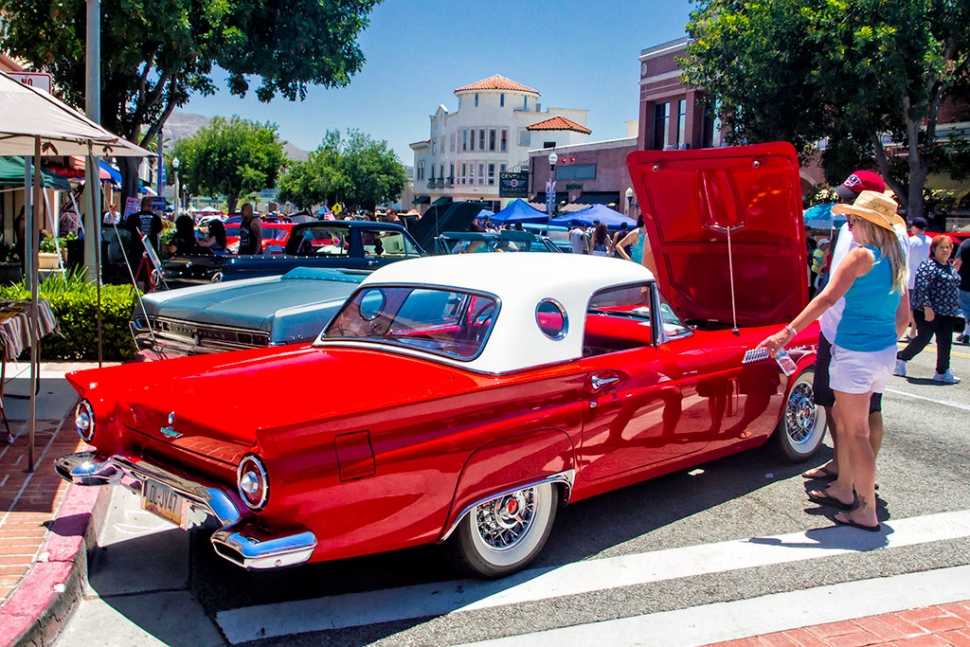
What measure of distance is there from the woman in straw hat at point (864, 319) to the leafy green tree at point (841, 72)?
638 inches

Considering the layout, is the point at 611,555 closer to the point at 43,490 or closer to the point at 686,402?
the point at 686,402

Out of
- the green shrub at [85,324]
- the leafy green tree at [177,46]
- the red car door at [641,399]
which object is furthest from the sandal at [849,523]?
the leafy green tree at [177,46]

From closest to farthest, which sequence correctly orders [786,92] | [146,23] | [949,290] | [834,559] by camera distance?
[834,559]
[949,290]
[146,23]
[786,92]

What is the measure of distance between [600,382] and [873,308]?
5.43 feet

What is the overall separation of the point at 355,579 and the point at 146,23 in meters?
14.0

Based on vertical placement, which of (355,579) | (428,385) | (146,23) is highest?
(146,23)

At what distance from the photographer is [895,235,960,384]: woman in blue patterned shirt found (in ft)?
30.9

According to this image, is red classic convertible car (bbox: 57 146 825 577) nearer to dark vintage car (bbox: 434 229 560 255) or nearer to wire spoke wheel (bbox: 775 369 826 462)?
wire spoke wheel (bbox: 775 369 826 462)

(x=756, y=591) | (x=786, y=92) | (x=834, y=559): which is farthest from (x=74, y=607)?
(x=786, y=92)

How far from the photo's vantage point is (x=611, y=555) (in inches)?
175

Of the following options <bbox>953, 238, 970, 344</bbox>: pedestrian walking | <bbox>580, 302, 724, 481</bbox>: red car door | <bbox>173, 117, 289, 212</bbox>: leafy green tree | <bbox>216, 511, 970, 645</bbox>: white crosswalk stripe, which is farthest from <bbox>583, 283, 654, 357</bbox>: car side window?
<bbox>173, 117, 289, 212</bbox>: leafy green tree

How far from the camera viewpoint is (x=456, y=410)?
12.1ft

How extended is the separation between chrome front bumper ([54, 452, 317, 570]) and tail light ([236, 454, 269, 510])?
0.31 ft

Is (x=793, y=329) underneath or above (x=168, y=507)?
above
